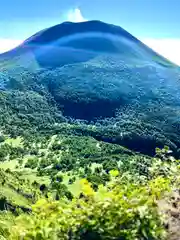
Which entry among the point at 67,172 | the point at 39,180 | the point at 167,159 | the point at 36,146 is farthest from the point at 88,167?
the point at 167,159

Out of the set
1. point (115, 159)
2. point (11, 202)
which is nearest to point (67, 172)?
point (115, 159)

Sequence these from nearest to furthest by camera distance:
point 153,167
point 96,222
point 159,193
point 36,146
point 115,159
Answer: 1. point 96,222
2. point 159,193
3. point 153,167
4. point 115,159
5. point 36,146

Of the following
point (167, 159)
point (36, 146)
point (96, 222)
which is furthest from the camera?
point (36, 146)

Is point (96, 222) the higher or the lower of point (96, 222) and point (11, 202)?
the higher

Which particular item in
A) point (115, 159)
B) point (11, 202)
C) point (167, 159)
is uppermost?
point (167, 159)

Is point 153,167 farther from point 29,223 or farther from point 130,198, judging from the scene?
point 29,223

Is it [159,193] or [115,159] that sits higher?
[159,193]

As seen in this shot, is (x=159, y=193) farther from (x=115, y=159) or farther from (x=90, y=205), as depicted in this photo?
(x=115, y=159)

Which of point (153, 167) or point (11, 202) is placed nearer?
point (153, 167)

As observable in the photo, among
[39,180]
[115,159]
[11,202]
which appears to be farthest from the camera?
[115,159]
